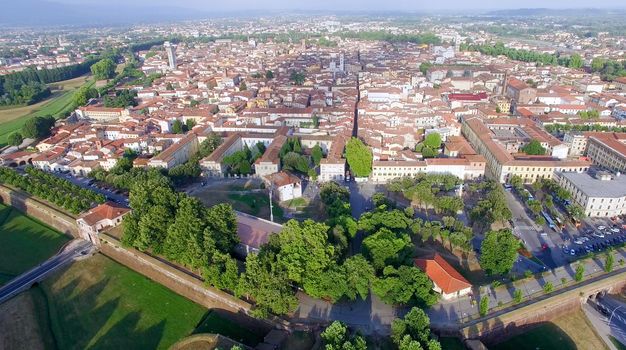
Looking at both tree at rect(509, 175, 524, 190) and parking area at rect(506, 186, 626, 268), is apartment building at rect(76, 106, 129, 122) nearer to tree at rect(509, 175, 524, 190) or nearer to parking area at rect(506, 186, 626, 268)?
tree at rect(509, 175, 524, 190)

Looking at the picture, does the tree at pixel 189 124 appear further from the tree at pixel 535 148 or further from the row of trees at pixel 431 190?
the tree at pixel 535 148

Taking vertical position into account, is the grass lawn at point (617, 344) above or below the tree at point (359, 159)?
below

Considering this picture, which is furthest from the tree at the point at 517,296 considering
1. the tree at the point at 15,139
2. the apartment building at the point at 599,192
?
the tree at the point at 15,139

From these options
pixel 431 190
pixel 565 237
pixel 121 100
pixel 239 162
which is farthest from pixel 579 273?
pixel 121 100

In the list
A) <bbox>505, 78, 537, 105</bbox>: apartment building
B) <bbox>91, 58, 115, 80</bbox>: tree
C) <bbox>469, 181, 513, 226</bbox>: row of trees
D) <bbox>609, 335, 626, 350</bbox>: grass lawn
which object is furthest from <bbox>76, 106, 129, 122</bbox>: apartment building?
<bbox>505, 78, 537, 105</bbox>: apartment building

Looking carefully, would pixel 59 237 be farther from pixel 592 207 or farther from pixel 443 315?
pixel 592 207

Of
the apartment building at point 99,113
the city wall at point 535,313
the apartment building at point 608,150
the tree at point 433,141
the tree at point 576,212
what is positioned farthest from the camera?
the apartment building at point 99,113
